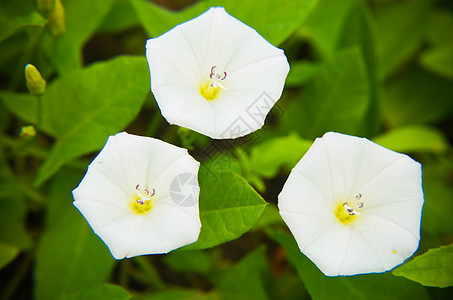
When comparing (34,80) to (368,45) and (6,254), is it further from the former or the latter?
(368,45)

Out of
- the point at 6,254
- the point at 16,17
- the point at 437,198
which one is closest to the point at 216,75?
the point at 6,254

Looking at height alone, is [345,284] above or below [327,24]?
below

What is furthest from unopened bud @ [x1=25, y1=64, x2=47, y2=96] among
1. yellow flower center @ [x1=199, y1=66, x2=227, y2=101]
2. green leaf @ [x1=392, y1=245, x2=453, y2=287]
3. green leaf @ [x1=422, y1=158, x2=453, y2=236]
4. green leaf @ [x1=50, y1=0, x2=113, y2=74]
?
green leaf @ [x1=422, y1=158, x2=453, y2=236]

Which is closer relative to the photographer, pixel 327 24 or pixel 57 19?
pixel 57 19

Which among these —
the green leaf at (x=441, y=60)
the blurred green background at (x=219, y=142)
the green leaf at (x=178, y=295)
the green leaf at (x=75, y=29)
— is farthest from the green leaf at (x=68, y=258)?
the green leaf at (x=441, y=60)

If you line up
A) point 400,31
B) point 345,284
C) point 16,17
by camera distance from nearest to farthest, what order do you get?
point 345,284 → point 16,17 → point 400,31

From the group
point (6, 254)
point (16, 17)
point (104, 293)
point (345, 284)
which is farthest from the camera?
point (16, 17)

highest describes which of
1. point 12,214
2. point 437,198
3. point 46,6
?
point 46,6
